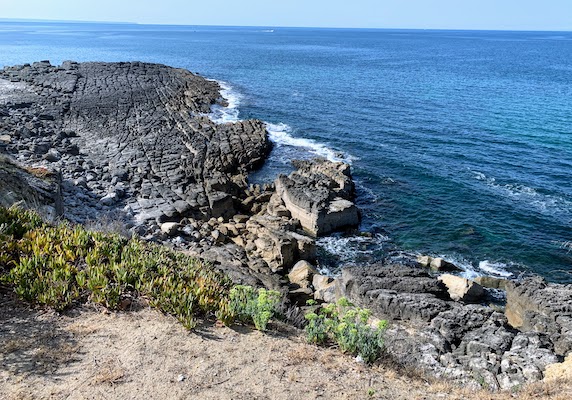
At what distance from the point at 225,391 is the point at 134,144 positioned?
33244 millimetres

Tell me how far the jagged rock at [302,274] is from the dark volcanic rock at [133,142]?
24.6ft

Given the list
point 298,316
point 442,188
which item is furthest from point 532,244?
point 298,316

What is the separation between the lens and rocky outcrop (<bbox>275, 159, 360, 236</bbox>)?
93.8ft

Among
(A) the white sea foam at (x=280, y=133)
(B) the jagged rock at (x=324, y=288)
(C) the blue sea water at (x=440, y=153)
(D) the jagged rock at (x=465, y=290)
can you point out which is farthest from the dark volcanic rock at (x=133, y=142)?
(D) the jagged rock at (x=465, y=290)

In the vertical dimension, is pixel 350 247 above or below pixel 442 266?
below

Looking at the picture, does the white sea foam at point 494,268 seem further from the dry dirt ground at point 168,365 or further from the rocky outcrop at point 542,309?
the dry dirt ground at point 168,365

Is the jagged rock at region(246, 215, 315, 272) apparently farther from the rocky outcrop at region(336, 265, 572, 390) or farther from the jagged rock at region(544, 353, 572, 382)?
the jagged rock at region(544, 353, 572, 382)

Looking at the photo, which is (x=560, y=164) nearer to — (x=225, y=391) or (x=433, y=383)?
(x=433, y=383)

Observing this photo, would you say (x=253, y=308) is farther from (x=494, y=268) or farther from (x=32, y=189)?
(x=494, y=268)

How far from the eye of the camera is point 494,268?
81.2 feet

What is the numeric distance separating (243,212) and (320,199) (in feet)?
17.6

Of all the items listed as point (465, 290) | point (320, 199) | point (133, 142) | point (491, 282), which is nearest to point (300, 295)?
point (465, 290)

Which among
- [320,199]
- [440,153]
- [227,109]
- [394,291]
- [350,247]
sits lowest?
[350,247]

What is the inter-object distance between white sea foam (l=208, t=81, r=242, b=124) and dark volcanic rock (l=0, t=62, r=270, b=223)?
126cm
